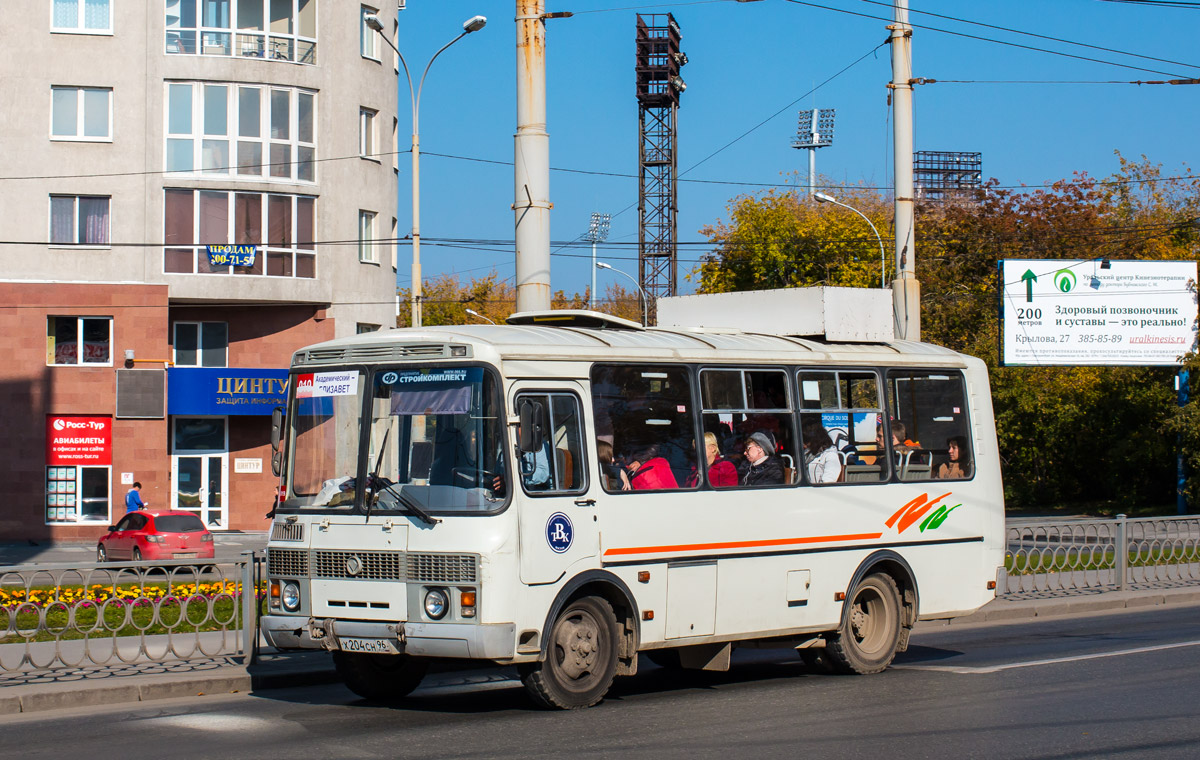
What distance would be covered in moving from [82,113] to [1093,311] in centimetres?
2726

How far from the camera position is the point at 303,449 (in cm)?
1018

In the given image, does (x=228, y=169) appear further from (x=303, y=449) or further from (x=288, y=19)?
(x=303, y=449)

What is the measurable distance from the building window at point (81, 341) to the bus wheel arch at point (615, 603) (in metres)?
30.2

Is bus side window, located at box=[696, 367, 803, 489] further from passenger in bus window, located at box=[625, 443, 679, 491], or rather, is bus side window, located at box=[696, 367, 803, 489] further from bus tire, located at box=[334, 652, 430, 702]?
bus tire, located at box=[334, 652, 430, 702]

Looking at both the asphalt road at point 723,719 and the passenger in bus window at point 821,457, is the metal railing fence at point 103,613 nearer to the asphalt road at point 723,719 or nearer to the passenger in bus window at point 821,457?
the asphalt road at point 723,719

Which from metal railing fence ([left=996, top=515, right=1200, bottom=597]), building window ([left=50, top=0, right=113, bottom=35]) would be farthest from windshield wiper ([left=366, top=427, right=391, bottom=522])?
building window ([left=50, top=0, right=113, bottom=35])

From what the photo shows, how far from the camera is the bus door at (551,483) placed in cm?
934

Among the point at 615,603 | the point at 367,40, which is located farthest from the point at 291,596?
the point at 367,40

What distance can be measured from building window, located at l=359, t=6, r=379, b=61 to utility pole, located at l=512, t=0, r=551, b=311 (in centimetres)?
3013

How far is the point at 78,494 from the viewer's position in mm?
37156

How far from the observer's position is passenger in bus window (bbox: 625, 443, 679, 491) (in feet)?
33.6

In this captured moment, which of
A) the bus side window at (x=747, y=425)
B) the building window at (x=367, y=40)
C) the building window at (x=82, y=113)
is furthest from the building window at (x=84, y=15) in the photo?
A: the bus side window at (x=747, y=425)

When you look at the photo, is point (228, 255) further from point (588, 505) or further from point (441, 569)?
point (441, 569)

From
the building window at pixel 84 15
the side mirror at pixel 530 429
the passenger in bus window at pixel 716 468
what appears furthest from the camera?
the building window at pixel 84 15
